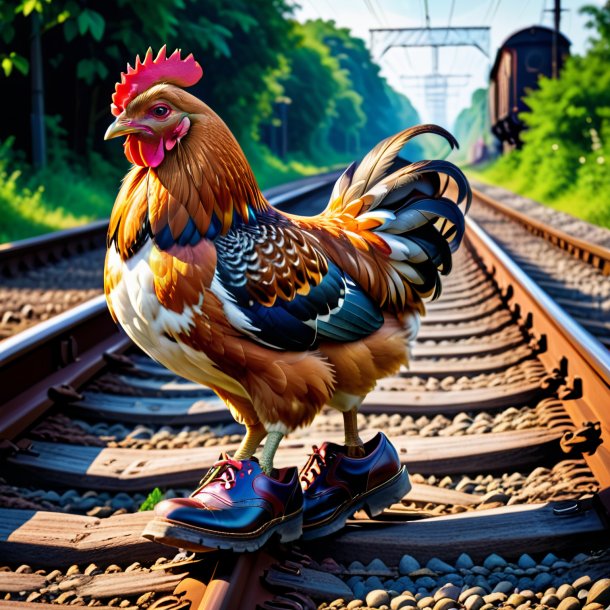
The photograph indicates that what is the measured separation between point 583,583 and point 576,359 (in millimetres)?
1674

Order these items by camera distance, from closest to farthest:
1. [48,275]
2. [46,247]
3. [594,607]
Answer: [594,607] → [48,275] → [46,247]

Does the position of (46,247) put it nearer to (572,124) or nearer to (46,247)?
(46,247)

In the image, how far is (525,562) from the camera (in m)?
2.58

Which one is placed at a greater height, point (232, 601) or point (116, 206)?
point (116, 206)

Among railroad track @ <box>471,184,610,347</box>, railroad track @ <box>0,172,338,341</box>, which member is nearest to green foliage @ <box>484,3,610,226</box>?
railroad track @ <box>471,184,610,347</box>

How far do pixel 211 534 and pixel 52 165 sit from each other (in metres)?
15.3

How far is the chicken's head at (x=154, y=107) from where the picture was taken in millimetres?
2328

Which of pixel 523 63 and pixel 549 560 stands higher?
pixel 523 63

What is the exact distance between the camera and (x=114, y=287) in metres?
2.46

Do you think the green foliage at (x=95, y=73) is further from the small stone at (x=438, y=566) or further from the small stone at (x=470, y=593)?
the small stone at (x=470, y=593)

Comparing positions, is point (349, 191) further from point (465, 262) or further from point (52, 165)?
point (52, 165)

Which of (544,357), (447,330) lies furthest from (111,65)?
(544,357)

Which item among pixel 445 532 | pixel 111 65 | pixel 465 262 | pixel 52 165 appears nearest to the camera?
pixel 445 532

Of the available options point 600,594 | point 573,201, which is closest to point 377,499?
point 600,594
